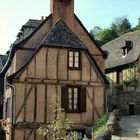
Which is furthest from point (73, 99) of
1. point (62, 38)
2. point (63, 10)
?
point (63, 10)

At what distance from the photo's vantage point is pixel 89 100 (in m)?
26.8

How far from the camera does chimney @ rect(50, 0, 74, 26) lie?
28.2m

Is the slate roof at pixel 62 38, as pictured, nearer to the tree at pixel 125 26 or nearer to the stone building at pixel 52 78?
the stone building at pixel 52 78

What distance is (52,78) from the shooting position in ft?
85.9

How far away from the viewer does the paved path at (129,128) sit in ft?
67.1

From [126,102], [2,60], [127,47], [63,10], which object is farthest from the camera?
[2,60]

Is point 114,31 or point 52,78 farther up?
point 114,31

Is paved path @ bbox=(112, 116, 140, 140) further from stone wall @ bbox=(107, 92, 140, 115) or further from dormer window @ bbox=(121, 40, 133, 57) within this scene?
dormer window @ bbox=(121, 40, 133, 57)

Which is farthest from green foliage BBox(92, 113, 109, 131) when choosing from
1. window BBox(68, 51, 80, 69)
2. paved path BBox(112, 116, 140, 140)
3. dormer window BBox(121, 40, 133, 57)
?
dormer window BBox(121, 40, 133, 57)

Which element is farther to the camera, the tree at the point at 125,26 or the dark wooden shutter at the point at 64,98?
the tree at the point at 125,26

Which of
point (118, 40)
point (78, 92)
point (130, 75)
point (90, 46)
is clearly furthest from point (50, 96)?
point (118, 40)

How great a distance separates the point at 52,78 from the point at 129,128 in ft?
19.9

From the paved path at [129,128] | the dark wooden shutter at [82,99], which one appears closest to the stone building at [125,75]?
the paved path at [129,128]

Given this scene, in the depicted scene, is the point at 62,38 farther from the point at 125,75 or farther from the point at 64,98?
the point at 125,75
